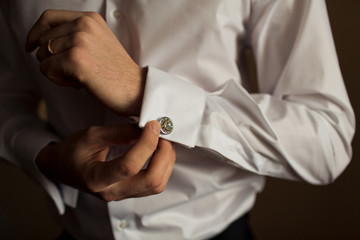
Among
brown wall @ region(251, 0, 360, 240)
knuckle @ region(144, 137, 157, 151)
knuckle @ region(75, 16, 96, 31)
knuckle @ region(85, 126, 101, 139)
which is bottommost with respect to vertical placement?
brown wall @ region(251, 0, 360, 240)

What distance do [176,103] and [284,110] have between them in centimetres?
19

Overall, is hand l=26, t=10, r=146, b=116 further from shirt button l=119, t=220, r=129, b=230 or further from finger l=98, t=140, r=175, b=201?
shirt button l=119, t=220, r=129, b=230

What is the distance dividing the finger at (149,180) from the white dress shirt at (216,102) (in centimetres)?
3

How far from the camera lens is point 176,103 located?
1.55 feet

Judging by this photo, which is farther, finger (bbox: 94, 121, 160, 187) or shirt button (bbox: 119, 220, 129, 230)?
shirt button (bbox: 119, 220, 129, 230)

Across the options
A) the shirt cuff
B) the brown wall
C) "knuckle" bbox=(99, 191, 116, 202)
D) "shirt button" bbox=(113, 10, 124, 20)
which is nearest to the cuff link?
the shirt cuff

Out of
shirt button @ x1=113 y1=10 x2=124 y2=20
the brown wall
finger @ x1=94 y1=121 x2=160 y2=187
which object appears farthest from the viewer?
the brown wall

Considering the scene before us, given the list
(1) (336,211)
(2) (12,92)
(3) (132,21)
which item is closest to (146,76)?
(3) (132,21)

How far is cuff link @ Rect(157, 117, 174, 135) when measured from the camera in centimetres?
46

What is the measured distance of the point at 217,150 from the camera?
0.49 m

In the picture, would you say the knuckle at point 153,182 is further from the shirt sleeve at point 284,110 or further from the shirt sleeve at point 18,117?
the shirt sleeve at point 18,117

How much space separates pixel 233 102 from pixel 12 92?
546 millimetres

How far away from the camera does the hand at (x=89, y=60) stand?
421 millimetres

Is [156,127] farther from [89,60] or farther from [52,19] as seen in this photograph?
[52,19]
